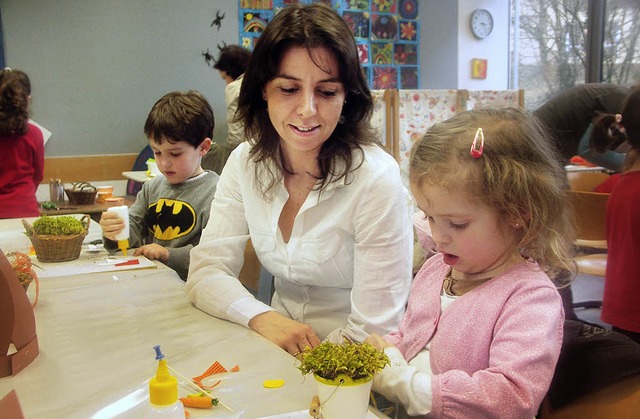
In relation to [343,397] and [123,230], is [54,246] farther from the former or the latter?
[343,397]

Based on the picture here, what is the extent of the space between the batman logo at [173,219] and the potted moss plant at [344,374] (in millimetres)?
1675

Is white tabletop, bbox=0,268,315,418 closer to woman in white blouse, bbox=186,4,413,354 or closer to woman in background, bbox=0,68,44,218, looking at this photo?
woman in white blouse, bbox=186,4,413,354

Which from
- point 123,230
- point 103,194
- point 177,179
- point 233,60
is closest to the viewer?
point 123,230

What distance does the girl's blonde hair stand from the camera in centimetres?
111

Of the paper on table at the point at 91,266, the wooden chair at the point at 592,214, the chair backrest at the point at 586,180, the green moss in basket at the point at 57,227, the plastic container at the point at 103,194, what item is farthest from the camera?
the plastic container at the point at 103,194

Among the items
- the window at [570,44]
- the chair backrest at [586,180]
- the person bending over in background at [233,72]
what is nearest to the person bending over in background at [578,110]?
the chair backrest at [586,180]

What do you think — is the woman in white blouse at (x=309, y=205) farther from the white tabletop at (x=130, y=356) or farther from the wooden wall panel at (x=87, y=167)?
the wooden wall panel at (x=87, y=167)

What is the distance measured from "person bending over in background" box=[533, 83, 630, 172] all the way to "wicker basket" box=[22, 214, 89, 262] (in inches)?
88.0

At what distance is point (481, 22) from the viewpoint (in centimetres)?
662

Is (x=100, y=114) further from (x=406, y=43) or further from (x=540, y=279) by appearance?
(x=540, y=279)

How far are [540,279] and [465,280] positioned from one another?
0.17 meters

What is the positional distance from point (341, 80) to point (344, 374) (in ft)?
2.97

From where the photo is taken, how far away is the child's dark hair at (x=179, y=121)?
240 cm

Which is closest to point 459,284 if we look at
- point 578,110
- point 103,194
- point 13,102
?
point 578,110
